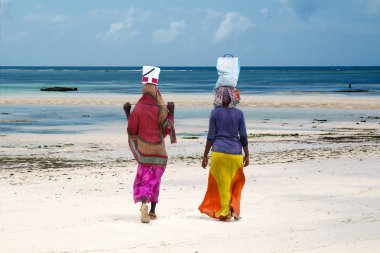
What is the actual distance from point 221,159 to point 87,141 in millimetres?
12663

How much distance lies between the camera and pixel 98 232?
798 cm

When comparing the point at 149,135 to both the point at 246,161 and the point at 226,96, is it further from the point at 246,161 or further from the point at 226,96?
the point at 246,161

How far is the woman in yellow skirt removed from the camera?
871cm

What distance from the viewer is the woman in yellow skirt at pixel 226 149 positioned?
8.71 m

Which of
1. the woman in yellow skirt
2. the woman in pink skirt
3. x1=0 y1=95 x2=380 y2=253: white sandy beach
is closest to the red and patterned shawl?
the woman in pink skirt

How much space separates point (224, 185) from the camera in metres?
8.77

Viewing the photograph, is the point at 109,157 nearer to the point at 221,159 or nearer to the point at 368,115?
the point at 221,159

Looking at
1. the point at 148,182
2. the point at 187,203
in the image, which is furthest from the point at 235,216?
the point at 187,203

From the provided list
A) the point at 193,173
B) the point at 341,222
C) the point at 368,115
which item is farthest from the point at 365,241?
the point at 368,115

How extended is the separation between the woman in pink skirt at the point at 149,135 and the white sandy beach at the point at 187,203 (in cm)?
42

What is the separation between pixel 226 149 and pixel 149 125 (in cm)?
98

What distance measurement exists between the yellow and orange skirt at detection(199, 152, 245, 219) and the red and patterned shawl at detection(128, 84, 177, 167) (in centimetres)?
65

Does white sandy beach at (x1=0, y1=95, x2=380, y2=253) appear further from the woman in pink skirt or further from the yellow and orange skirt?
the woman in pink skirt

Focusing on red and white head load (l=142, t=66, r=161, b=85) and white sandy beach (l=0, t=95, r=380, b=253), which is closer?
white sandy beach (l=0, t=95, r=380, b=253)
